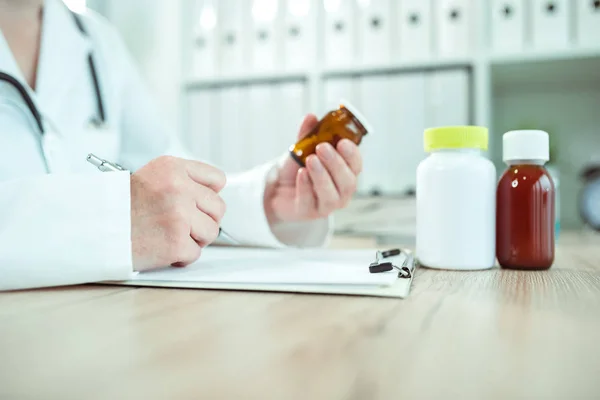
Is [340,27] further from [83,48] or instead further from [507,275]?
[507,275]

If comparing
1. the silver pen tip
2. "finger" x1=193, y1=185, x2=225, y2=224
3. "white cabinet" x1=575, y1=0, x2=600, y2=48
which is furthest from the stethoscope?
"white cabinet" x1=575, y1=0, x2=600, y2=48

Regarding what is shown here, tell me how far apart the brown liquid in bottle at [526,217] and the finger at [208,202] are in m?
0.33

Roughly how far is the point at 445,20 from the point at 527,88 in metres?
0.47

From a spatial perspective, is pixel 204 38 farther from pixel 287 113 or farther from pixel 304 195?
pixel 304 195

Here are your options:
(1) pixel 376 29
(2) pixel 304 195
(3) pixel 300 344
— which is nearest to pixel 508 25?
(1) pixel 376 29

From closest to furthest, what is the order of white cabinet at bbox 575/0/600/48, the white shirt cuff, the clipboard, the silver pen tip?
the clipboard, the silver pen tip, the white shirt cuff, white cabinet at bbox 575/0/600/48

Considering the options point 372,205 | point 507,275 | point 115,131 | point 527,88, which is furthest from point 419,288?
point 527,88

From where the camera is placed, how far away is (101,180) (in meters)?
0.51

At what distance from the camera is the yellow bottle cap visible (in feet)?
1.87

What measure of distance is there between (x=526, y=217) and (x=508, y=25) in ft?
2.99

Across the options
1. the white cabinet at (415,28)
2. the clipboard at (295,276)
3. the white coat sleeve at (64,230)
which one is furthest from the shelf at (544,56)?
the white coat sleeve at (64,230)

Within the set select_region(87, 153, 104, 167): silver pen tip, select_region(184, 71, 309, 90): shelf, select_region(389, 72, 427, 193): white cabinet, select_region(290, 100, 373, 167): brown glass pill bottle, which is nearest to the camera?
select_region(87, 153, 104, 167): silver pen tip

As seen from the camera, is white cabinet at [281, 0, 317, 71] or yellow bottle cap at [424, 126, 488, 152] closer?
yellow bottle cap at [424, 126, 488, 152]

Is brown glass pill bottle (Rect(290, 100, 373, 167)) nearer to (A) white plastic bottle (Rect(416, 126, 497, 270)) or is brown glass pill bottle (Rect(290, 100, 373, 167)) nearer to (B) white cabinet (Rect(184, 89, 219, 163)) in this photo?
(A) white plastic bottle (Rect(416, 126, 497, 270))
